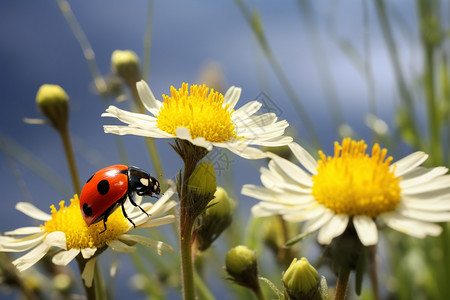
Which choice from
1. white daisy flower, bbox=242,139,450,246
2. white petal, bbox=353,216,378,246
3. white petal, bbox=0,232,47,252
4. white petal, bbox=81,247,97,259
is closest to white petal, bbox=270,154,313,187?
white daisy flower, bbox=242,139,450,246

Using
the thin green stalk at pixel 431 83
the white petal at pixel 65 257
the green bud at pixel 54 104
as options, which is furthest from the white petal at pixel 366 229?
the thin green stalk at pixel 431 83

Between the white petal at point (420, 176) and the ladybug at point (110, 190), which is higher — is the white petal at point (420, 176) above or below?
above

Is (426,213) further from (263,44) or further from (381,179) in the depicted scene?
(263,44)

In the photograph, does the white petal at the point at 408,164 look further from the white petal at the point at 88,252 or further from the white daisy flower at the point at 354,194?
the white petal at the point at 88,252

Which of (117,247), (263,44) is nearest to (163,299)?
(263,44)

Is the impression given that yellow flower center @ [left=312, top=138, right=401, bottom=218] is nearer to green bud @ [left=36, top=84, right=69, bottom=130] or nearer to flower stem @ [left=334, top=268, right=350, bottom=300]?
flower stem @ [left=334, top=268, right=350, bottom=300]

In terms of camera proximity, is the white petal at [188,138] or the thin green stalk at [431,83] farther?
the thin green stalk at [431,83]

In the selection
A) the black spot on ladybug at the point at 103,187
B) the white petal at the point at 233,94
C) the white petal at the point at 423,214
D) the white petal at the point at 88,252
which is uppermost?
the white petal at the point at 233,94
